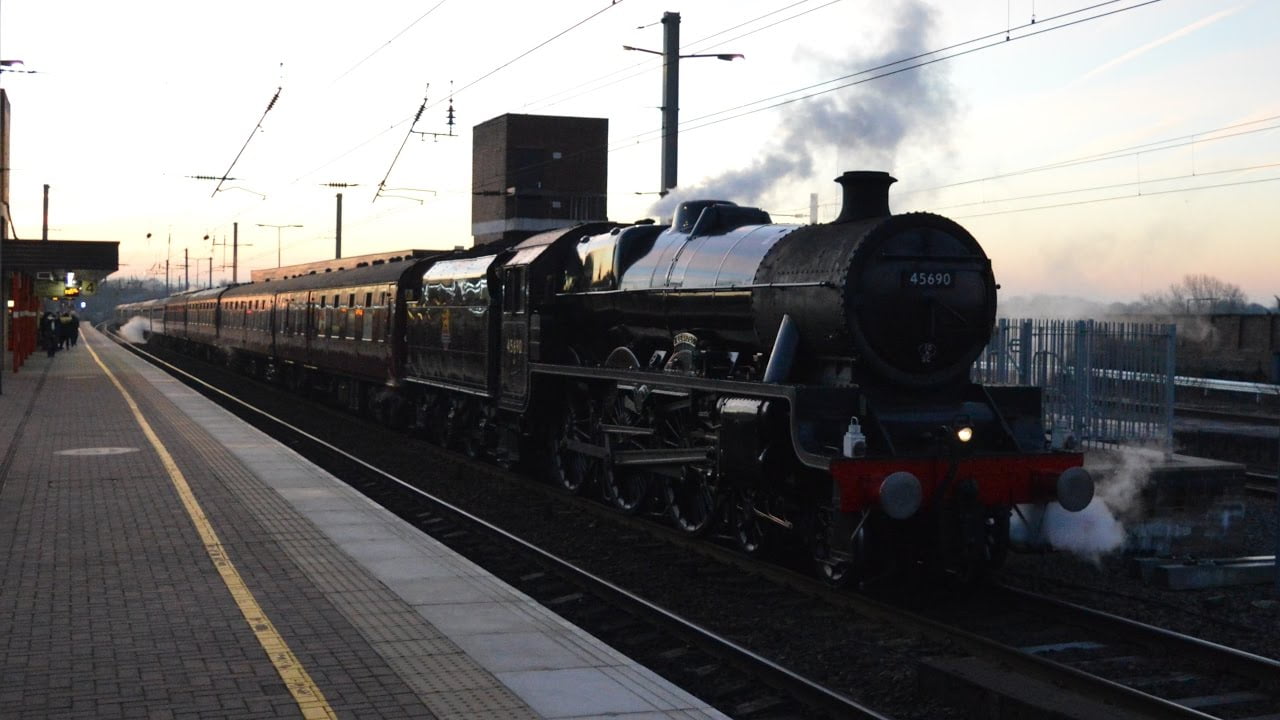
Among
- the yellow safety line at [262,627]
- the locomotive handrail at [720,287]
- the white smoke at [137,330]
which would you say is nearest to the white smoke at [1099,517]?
the locomotive handrail at [720,287]

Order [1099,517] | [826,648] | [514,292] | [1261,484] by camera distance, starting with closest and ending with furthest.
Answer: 1. [826,648]
2. [1099,517]
3. [1261,484]
4. [514,292]

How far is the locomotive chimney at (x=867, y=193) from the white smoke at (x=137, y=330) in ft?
255

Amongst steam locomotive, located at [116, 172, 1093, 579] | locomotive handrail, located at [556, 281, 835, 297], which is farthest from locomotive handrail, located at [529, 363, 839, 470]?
locomotive handrail, located at [556, 281, 835, 297]

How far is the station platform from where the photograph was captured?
227 inches

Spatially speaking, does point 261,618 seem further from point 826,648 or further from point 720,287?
point 720,287

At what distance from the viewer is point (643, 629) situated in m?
8.00

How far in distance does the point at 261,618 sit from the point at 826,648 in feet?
12.0

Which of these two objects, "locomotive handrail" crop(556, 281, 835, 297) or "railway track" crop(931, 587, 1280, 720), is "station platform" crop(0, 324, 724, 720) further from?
"locomotive handrail" crop(556, 281, 835, 297)

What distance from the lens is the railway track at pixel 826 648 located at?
20.9 feet

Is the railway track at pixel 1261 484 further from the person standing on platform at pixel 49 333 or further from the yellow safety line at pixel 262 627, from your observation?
the person standing on platform at pixel 49 333

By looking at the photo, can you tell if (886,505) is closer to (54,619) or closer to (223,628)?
(223,628)

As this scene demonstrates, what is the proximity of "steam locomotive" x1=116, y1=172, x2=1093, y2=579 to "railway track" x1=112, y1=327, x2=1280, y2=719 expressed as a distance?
0.48 metres

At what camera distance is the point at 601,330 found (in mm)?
13578

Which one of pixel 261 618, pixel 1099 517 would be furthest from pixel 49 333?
pixel 1099 517
